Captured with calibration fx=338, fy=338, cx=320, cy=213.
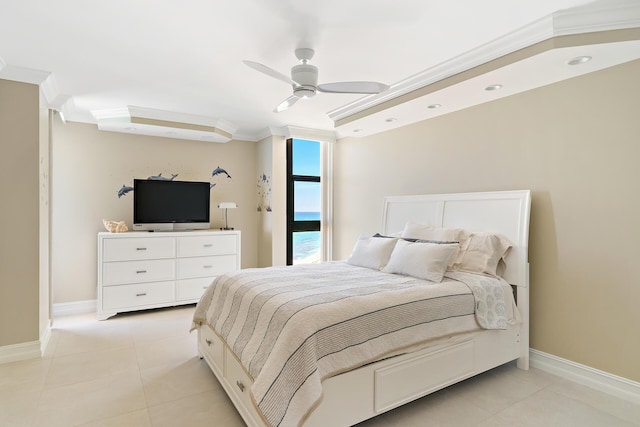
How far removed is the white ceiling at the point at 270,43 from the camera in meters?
2.05

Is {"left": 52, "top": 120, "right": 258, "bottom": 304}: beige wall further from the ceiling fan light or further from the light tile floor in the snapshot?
the ceiling fan light

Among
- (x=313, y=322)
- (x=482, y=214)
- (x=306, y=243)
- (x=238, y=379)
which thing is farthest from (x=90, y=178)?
(x=482, y=214)

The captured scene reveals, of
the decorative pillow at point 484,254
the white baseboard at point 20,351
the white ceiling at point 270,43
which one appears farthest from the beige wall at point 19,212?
the decorative pillow at point 484,254

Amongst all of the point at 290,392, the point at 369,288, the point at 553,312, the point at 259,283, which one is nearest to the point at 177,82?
the point at 259,283

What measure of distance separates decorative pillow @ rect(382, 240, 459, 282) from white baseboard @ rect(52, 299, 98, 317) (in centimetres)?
386

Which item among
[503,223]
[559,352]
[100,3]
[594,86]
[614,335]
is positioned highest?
[100,3]

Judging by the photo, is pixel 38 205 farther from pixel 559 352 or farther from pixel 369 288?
pixel 559 352

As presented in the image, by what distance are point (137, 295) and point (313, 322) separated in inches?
129

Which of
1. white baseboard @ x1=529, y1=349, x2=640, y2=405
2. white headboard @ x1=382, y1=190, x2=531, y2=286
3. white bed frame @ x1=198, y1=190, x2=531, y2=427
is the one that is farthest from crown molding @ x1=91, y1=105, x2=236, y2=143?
white baseboard @ x1=529, y1=349, x2=640, y2=405

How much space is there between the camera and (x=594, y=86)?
254 centimetres

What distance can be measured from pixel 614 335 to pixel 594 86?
183 cm

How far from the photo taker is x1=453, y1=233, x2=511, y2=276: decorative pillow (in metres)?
2.84

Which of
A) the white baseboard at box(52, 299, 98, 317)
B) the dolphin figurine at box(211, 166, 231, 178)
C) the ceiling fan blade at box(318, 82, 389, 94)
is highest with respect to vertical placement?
the ceiling fan blade at box(318, 82, 389, 94)

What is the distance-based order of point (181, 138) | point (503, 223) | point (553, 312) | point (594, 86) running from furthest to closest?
point (181, 138) → point (503, 223) → point (553, 312) → point (594, 86)
